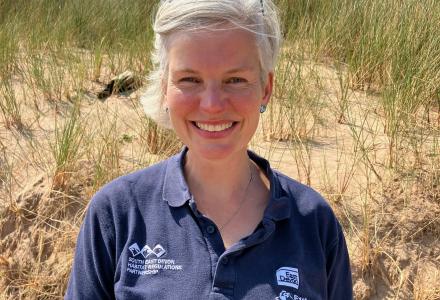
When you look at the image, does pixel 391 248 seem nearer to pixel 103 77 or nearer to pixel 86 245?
pixel 86 245

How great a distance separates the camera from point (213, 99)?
67.2 inches

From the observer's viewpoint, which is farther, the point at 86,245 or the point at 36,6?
the point at 36,6

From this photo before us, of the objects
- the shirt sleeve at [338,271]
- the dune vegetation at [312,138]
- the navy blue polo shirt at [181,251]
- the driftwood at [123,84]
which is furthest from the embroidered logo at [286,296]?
the driftwood at [123,84]

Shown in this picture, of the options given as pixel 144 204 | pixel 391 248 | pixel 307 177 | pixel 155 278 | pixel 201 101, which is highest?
pixel 201 101

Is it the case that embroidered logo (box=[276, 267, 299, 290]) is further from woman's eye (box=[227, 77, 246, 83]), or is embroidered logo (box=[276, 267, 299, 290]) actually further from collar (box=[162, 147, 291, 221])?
woman's eye (box=[227, 77, 246, 83])

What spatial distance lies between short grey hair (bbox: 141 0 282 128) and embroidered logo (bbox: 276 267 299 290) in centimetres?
55

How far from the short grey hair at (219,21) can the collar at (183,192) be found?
0.83 ft

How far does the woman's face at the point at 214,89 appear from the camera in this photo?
169 cm

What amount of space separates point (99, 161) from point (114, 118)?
2.91 feet

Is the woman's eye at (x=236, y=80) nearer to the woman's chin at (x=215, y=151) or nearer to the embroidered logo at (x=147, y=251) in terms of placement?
the woman's chin at (x=215, y=151)

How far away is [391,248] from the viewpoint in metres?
3.51

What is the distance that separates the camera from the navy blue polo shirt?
1691 mm

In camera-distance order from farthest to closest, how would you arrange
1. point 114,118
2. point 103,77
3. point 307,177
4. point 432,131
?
point 103,77 → point 114,118 → point 432,131 → point 307,177

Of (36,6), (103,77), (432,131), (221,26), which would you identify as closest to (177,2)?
(221,26)
